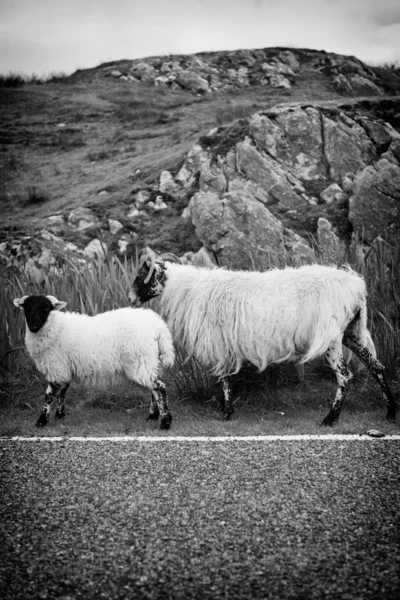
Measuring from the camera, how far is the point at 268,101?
19719 mm

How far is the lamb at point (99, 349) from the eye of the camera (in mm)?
6184

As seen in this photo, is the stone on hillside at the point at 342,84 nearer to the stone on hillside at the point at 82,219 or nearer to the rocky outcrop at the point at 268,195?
the rocky outcrop at the point at 268,195

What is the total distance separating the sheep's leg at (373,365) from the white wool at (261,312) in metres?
0.11

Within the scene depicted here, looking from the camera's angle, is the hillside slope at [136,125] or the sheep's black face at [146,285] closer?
the sheep's black face at [146,285]

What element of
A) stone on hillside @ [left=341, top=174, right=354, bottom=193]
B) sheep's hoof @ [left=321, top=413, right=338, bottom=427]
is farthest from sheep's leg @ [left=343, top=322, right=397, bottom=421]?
stone on hillside @ [left=341, top=174, right=354, bottom=193]

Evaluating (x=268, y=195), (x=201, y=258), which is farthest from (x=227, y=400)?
(x=268, y=195)

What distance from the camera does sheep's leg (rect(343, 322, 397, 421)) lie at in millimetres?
6195

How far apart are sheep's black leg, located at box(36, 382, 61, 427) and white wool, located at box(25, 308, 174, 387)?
0.08m

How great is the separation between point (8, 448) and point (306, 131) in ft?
38.6

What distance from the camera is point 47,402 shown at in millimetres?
6453

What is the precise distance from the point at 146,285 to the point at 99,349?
117cm

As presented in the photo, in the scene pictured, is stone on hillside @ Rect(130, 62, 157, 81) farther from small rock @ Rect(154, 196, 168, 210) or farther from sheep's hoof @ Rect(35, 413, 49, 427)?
sheep's hoof @ Rect(35, 413, 49, 427)

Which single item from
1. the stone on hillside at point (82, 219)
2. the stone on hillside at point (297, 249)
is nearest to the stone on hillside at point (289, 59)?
Result: the stone on hillside at point (82, 219)

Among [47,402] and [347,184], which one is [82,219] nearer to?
[347,184]
